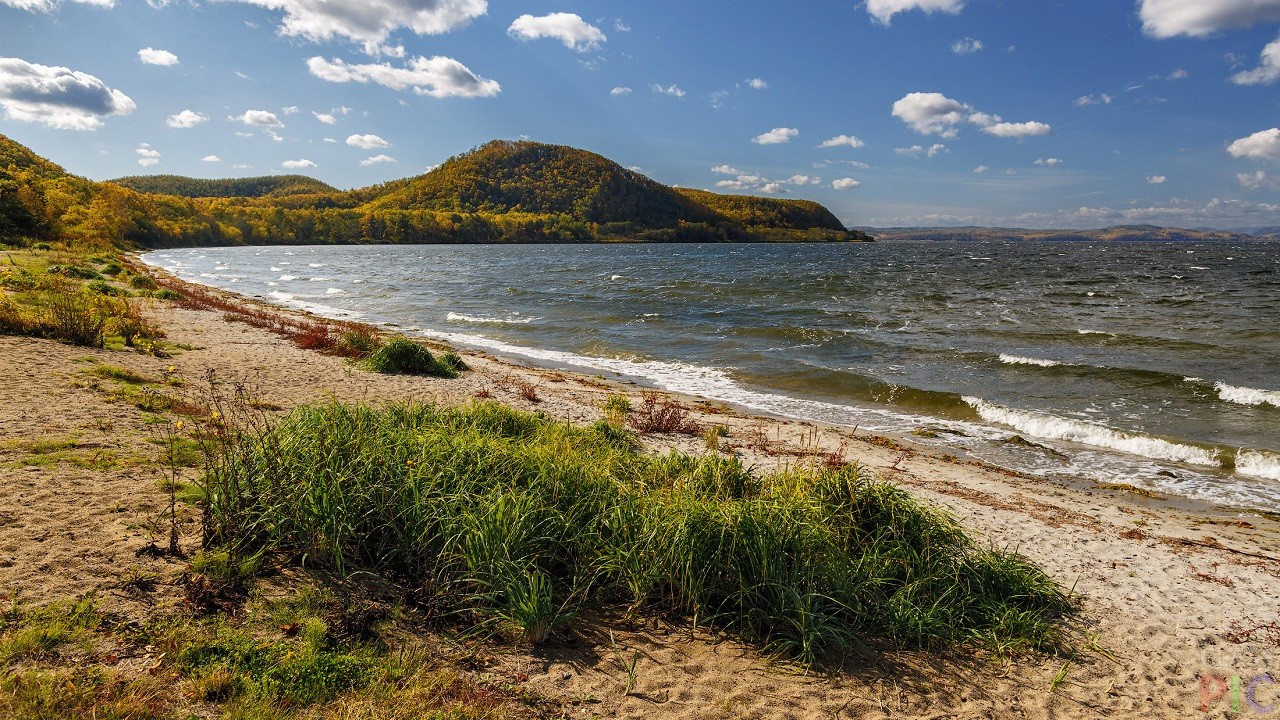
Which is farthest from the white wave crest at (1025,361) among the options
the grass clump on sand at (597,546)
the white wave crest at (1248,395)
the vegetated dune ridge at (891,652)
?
the grass clump on sand at (597,546)

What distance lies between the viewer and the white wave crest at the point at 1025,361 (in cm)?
2008

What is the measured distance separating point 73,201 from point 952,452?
96.3 metres

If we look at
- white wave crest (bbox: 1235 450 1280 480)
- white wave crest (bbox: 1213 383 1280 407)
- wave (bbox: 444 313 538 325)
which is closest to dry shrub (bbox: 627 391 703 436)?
white wave crest (bbox: 1235 450 1280 480)

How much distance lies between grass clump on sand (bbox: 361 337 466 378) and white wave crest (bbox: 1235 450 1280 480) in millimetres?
17257

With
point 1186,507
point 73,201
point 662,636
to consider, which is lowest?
point 1186,507

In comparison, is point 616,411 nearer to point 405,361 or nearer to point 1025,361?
point 405,361

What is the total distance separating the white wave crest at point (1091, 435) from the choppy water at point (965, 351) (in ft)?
0.14

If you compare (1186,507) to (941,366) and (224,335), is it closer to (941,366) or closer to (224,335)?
(941,366)

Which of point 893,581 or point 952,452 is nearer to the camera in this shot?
point 893,581

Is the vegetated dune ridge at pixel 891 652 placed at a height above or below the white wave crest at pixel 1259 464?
above

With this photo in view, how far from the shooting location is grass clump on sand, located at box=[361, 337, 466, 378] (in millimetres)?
15797

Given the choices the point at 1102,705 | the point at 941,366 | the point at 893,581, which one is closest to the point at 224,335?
the point at 893,581

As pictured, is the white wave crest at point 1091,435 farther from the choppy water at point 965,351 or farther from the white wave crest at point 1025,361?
the white wave crest at point 1025,361

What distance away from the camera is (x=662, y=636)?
4961 millimetres
